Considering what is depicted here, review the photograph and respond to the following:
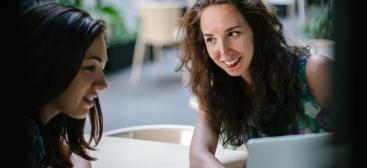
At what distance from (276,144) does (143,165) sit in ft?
2.11

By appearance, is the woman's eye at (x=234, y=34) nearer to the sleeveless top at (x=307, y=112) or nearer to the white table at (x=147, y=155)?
the sleeveless top at (x=307, y=112)

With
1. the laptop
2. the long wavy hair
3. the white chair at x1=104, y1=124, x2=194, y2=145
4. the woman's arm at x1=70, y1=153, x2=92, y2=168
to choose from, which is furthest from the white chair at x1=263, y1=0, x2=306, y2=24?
the laptop

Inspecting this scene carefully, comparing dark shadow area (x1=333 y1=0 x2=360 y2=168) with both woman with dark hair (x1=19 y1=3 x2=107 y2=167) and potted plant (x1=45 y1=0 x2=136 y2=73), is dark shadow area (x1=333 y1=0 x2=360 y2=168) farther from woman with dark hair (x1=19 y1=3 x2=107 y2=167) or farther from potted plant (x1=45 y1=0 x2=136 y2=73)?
potted plant (x1=45 y1=0 x2=136 y2=73)

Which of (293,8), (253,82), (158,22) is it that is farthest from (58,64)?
(293,8)

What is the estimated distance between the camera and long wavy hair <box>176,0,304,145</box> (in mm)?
1432

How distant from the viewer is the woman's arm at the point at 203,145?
1302 mm

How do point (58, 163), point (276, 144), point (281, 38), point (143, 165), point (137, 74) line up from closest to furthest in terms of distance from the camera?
point (276, 144)
point (58, 163)
point (143, 165)
point (281, 38)
point (137, 74)

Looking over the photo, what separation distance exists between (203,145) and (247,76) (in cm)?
27

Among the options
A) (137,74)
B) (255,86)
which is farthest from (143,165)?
(137,74)

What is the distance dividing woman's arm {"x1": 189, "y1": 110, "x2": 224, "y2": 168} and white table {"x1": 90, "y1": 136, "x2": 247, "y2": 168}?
0.13 ft

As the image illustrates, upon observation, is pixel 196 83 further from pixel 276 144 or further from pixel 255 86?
pixel 276 144

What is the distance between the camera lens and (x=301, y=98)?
1443 millimetres

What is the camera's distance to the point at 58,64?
0.92 metres

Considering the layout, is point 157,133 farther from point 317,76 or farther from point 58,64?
point 58,64
